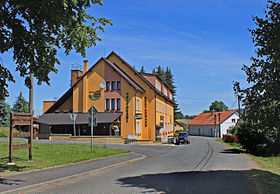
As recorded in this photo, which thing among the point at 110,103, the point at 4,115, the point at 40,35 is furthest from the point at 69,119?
the point at 40,35

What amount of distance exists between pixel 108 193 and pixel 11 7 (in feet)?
22.8

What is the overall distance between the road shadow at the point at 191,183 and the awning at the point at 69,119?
1055 inches

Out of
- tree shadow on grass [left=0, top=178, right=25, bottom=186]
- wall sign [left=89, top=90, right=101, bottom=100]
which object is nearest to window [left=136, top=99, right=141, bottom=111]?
wall sign [left=89, top=90, right=101, bottom=100]

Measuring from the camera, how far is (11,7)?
10.1 metres

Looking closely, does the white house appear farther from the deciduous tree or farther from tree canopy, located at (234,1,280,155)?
tree canopy, located at (234,1,280,155)

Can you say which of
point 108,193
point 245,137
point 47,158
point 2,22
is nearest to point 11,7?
point 2,22

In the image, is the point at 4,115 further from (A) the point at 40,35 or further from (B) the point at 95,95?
(A) the point at 40,35

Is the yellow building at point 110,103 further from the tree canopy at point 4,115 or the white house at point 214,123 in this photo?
the white house at point 214,123

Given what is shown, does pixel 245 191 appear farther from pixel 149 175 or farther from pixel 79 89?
pixel 79 89

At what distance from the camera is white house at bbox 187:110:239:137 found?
82938mm

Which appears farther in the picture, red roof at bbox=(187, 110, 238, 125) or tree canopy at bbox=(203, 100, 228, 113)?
tree canopy at bbox=(203, 100, 228, 113)

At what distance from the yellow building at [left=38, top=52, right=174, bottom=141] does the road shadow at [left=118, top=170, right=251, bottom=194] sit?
26786 mm

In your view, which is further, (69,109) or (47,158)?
(69,109)

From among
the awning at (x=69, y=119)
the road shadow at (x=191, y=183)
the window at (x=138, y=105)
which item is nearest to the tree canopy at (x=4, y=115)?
the awning at (x=69, y=119)
